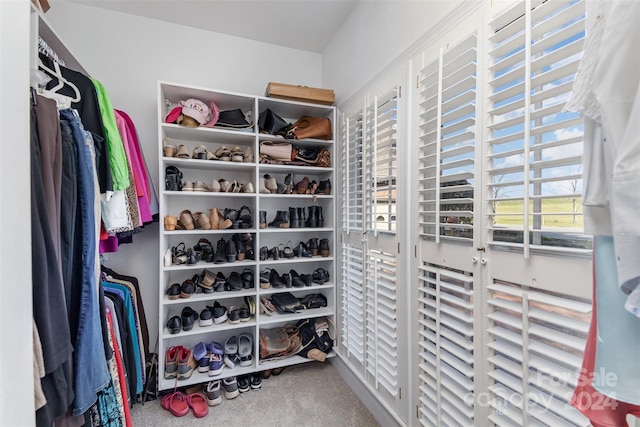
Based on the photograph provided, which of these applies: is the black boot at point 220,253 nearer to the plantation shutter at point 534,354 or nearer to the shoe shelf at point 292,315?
the shoe shelf at point 292,315

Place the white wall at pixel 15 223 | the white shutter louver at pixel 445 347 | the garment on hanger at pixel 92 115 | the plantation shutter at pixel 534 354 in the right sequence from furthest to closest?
the garment on hanger at pixel 92 115 < the white shutter louver at pixel 445 347 < the plantation shutter at pixel 534 354 < the white wall at pixel 15 223

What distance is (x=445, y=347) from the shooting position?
1087 mm

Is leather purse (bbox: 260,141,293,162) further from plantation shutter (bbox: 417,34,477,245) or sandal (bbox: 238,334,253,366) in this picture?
sandal (bbox: 238,334,253,366)

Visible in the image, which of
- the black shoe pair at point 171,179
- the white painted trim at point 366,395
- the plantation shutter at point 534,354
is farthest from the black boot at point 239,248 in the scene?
the plantation shutter at point 534,354

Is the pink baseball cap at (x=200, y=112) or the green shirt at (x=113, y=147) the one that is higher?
the pink baseball cap at (x=200, y=112)

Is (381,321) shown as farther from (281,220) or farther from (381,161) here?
(281,220)

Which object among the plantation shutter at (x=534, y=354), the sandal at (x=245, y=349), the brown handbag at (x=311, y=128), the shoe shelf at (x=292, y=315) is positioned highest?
the brown handbag at (x=311, y=128)

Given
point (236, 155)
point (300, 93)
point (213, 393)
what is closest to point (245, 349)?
point (213, 393)

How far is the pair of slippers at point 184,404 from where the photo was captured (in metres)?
1.62

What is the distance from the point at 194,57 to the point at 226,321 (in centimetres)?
209

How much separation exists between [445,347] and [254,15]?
244cm

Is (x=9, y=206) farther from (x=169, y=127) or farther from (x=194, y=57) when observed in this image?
(x=194, y=57)

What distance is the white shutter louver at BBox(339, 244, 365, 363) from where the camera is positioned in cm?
176

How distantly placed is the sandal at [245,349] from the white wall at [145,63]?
673 millimetres
